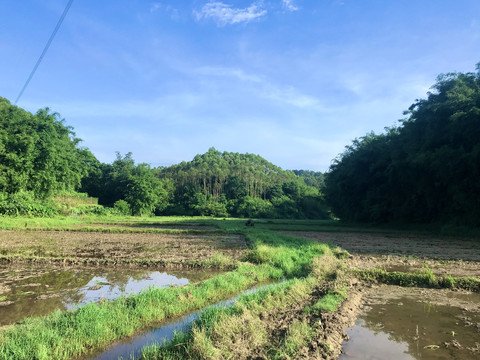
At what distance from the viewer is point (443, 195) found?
67.6 feet

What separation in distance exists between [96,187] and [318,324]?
57597mm

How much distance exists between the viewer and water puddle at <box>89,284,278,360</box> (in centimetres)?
419

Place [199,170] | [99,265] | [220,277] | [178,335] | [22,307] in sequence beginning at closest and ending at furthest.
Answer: [178,335]
[22,307]
[220,277]
[99,265]
[199,170]

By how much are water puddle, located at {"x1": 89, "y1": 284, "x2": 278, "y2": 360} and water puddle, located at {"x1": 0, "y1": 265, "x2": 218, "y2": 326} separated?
1.53m

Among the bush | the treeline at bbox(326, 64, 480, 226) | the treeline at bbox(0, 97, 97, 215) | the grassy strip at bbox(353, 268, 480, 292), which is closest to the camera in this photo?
the grassy strip at bbox(353, 268, 480, 292)

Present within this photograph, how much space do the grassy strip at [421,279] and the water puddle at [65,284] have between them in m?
4.91

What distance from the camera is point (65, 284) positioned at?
7527 millimetres

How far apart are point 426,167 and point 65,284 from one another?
21400 millimetres

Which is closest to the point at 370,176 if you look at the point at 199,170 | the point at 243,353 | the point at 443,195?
→ the point at 443,195

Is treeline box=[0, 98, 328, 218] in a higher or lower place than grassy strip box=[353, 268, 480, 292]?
higher

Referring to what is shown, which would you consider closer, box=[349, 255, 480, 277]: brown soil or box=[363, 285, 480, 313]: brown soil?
box=[363, 285, 480, 313]: brown soil

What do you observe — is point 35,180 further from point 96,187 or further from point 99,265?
point 96,187

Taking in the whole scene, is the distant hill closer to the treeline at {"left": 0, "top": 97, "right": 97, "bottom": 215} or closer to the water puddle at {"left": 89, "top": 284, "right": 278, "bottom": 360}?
the treeline at {"left": 0, "top": 97, "right": 97, "bottom": 215}

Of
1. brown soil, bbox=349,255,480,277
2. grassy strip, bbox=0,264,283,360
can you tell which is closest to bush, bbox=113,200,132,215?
brown soil, bbox=349,255,480,277
